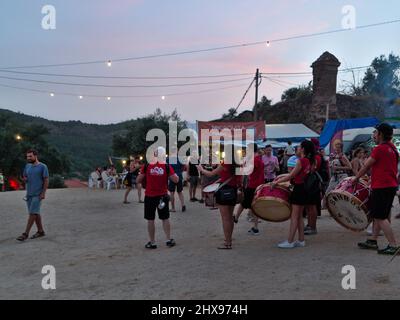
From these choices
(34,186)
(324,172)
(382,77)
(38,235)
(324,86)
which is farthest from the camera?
(382,77)

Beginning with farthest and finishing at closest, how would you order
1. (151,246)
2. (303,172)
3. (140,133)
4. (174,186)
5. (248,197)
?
(140,133) → (174,186) → (248,197) → (151,246) → (303,172)

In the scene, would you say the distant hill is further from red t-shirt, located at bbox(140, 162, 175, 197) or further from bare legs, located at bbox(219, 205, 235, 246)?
bare legs, located at bbox(219, 205, 235, 246)

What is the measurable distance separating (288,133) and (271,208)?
18.7m

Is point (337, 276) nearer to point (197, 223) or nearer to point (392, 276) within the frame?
point (392, 276)

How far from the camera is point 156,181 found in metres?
7.09

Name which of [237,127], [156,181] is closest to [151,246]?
[156,181]

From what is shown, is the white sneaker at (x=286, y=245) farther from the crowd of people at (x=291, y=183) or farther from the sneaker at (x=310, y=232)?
the sneaker at (x=310, y=232)

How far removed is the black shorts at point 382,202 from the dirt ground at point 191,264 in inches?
22.9

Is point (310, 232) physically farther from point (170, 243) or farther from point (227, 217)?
point (170, 243)

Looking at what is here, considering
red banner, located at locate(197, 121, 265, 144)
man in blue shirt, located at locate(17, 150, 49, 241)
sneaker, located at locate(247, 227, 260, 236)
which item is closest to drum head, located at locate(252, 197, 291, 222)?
sneaker, located at locate(247, 227, 260, 236)

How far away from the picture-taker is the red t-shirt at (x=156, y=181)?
7074 mm

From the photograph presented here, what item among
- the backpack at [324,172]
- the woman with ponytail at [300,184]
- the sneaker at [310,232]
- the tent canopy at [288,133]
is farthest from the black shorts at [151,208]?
the tent canopy at [288,133]
